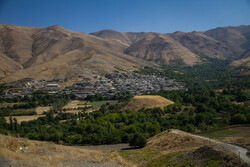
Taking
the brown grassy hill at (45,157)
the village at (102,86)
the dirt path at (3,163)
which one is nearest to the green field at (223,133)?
the brown grassy hill at (45,157)

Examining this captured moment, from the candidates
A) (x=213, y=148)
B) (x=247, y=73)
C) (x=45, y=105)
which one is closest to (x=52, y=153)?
(x=213, y=148)

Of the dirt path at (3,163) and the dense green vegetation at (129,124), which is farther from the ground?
the dirt path at (3,163)

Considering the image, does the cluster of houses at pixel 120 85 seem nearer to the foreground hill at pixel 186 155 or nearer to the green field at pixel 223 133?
the green field at pixel 223 133

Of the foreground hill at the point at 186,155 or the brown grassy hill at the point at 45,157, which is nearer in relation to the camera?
the brown grassy hill at the point at 45,157

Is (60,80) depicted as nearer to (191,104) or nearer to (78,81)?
(78,81)

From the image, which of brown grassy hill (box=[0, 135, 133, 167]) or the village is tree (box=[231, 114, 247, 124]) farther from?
the village

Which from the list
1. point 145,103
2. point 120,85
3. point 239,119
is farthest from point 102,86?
point 239,119

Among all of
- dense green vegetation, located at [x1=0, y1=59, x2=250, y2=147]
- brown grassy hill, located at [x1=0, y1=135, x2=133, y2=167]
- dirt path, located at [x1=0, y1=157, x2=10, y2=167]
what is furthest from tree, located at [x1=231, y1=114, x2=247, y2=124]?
dirt path, located at [x1=0, y1=157, x2=10, y2=167]
